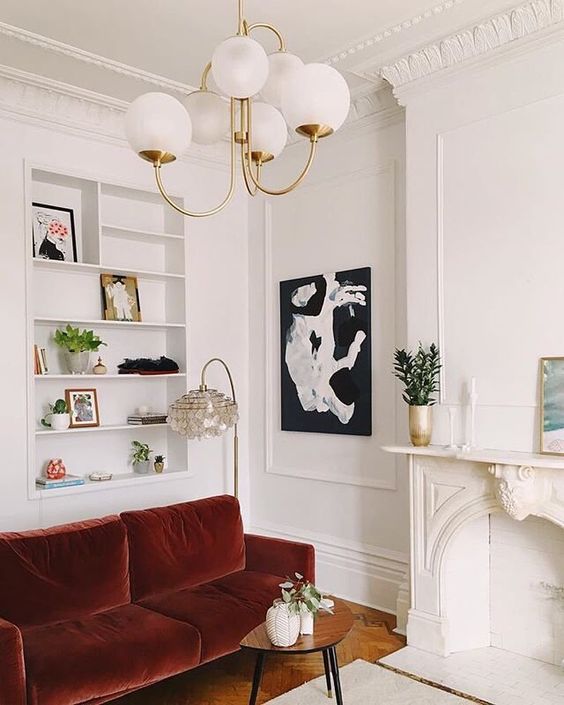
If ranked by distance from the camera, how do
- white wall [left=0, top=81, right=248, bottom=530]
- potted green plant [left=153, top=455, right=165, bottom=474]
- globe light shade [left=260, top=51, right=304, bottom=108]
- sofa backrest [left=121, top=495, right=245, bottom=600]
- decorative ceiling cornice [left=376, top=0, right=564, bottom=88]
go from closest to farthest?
globe light shade [left=260, top=51, right=304, bottom=108] → decorative ceiling cornice [left=376, top=0, right=564, bottom=88] → sofa backrest [left=121, top=495, right=245, bottom=600] → white wall [left=0, top=81, right=248, bottom=530] → potted green plant [left=153, top=455, right=165, bottom=474]

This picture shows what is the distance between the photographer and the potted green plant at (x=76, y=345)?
172 inches

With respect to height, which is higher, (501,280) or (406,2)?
(406,2)

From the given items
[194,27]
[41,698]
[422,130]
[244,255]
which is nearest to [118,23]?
[194,27]

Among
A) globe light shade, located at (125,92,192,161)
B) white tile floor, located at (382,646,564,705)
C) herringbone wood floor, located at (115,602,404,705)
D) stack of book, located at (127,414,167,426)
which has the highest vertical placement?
globe light shade, located at (125,92,192,161)

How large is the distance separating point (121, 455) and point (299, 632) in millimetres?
2343

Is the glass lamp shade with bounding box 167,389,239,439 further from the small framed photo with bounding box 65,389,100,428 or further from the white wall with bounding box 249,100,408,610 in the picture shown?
the white wall with bounding box 249,100,408,610

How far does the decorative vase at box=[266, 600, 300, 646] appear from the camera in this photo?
2734 millimetres

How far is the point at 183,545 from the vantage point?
12.0ft

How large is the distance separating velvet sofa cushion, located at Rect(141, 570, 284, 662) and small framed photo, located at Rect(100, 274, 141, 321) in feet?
6.18

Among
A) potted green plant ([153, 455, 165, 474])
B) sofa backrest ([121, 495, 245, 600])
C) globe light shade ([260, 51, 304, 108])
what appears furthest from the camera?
potted green plant ([153, 455, 165, 474])

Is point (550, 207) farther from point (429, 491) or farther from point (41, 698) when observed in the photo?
point (41, 698)

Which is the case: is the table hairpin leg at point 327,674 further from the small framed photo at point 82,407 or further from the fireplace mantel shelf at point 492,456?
the small framed photo at point 82,407

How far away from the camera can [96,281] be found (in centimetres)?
469

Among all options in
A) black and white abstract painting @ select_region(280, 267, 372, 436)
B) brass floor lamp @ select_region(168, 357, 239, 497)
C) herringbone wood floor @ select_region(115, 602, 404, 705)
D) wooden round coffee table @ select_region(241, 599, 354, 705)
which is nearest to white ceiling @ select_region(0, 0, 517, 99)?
black and white abstract painting @ select_region(280, 267, 372, 436)
